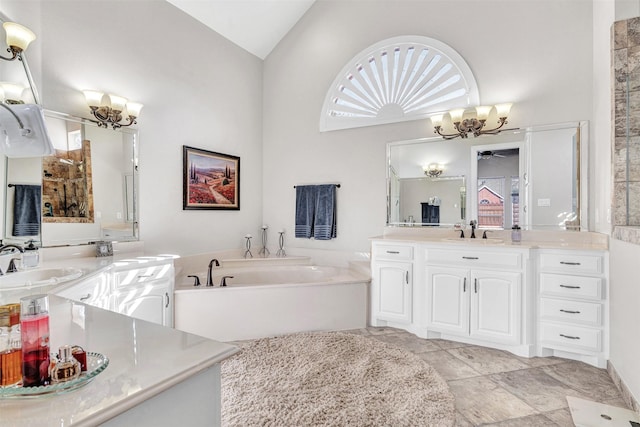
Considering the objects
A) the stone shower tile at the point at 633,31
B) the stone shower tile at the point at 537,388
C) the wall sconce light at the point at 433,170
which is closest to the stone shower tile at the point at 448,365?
the stone shower tile at the point at 537,388

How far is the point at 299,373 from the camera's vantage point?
2299 millimetres

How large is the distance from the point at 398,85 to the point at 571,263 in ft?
8.35

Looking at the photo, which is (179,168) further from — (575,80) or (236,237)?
(575,80)

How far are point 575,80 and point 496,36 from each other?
0.86 m

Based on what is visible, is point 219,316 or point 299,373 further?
point 219,316

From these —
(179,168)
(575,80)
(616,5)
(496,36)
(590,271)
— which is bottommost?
(590,271)

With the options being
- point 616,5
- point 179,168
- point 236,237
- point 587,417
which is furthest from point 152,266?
point 616,5

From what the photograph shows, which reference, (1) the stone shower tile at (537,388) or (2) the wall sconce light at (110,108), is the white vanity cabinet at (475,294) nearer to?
(1) the stone shower tile at (537,388)

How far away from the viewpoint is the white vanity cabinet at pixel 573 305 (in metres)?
2.42

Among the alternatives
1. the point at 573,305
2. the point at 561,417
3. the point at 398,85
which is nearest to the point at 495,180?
the point at 573,305

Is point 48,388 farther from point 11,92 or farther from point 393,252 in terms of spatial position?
point 393,252

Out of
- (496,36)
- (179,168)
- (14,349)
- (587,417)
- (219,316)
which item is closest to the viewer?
(14,349)

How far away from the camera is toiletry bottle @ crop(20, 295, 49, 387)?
2.04 ft

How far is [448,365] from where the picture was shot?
98.3 inches
